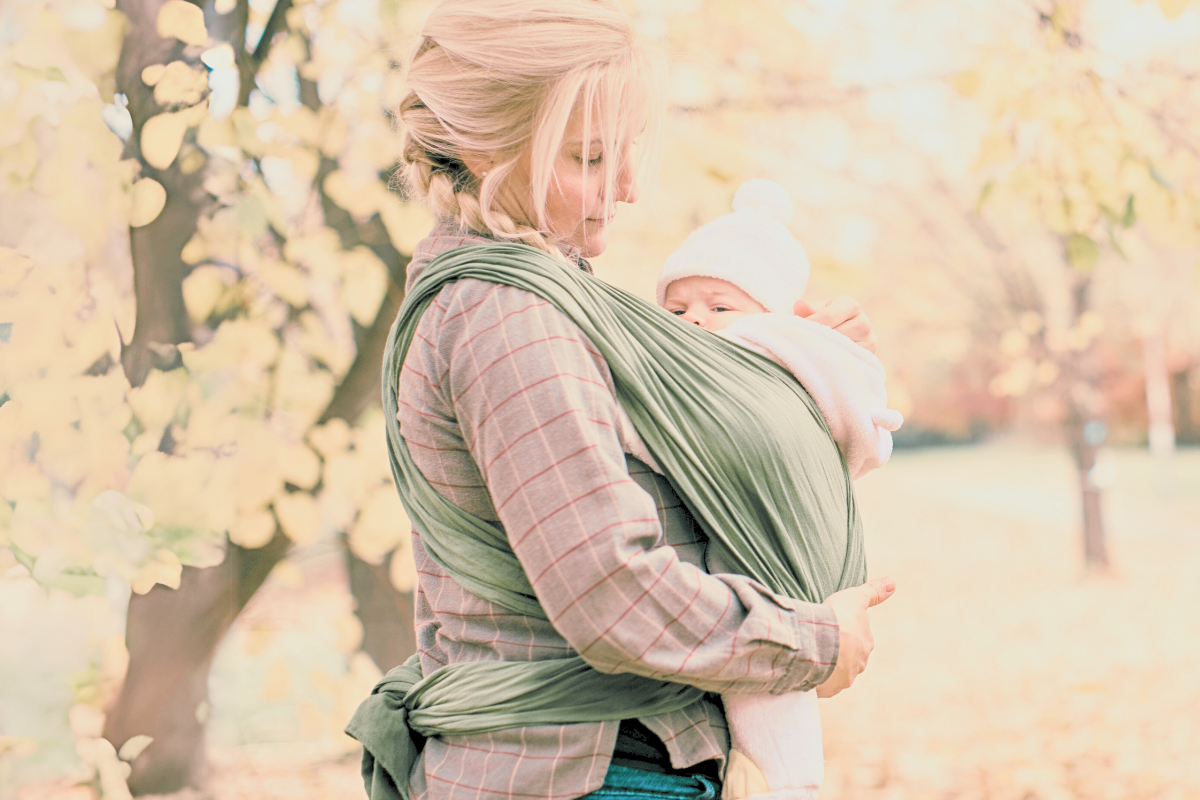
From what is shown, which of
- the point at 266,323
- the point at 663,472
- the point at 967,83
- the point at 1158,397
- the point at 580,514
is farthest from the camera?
the point at 1158,397

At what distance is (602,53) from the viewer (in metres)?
1.04

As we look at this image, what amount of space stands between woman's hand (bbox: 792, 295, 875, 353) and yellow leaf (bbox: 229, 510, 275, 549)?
77.9 inches

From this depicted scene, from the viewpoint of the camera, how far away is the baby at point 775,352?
3.44ft

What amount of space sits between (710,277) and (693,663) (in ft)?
2.52

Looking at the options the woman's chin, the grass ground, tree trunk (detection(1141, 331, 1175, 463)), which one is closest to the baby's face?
the woman's chin

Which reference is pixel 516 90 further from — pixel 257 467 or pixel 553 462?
pixel 257 467

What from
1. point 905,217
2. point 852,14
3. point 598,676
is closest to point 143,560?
point 598,676

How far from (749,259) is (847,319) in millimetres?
193

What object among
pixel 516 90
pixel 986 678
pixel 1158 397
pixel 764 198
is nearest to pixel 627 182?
pixel 516 90

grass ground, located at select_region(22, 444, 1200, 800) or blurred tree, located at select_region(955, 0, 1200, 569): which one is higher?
blurred tree, located at select_region(955, 0, 1200, 569)

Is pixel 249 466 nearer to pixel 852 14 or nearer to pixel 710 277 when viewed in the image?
pixel 710 277

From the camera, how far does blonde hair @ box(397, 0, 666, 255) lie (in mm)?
1028

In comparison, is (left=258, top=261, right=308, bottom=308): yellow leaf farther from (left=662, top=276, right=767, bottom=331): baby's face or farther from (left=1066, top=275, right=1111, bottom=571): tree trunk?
(left=1066, top=275, right=1111, bottom=571): tree trunk

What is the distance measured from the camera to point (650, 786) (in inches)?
40.0
